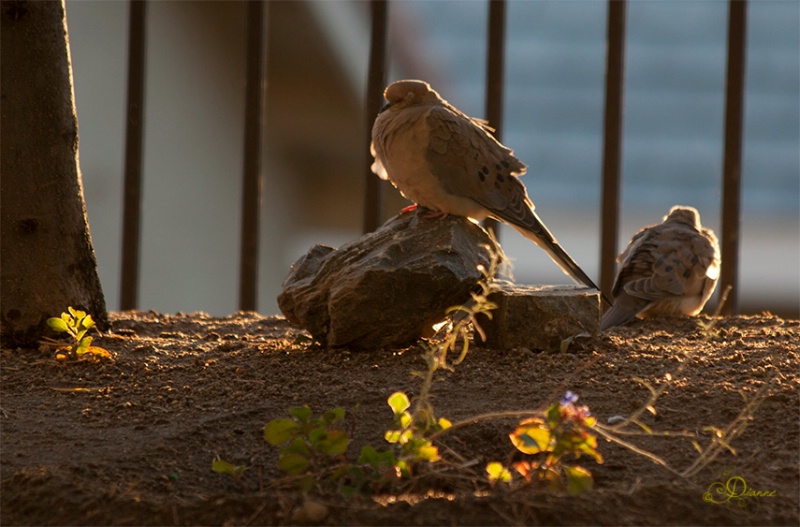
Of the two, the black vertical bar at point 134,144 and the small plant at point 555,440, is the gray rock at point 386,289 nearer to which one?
the small plant at point 555,440

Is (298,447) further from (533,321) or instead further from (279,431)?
(533,321)

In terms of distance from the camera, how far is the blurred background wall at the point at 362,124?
8164mm

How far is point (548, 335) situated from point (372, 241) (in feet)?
2.40

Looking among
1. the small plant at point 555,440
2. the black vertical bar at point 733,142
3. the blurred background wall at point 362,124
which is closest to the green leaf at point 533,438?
the small plant at point 555,440

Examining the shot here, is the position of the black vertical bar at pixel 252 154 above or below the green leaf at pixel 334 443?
above

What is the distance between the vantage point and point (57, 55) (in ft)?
11.0

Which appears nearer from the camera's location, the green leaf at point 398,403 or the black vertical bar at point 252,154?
the green leaf at point 398,403

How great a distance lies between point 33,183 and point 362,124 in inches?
288

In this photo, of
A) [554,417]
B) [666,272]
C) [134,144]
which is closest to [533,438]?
[554,417]

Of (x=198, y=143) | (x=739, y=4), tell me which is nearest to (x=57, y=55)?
(x=739, y=4)

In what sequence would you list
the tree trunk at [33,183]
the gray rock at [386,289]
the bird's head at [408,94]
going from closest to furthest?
1. the gray rock at [386,289]
2. the tree trunk at [33,183]
3. the bird's head at [408,94]

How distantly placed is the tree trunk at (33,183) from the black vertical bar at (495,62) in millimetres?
2043

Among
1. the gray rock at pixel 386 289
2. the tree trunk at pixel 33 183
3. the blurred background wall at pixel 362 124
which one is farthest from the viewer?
the blurred background wall at pixel 362 124

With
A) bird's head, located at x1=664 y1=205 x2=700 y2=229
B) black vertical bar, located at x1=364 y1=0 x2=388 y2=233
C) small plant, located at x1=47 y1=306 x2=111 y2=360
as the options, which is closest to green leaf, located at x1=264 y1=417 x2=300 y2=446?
small plant, located at x1=47 y1=306 x2=111 y2=360
